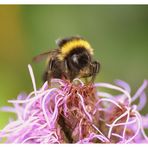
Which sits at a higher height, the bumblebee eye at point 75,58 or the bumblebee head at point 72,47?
the bumblebee head at point 72,47

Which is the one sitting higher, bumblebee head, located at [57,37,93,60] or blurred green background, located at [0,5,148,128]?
blurred green background, located at [0,5,148,128]

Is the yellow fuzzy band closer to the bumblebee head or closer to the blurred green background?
the bumblebee head

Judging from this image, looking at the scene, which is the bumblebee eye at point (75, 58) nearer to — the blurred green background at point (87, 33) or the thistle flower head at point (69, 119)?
the thistle flower head at point (69, 119)

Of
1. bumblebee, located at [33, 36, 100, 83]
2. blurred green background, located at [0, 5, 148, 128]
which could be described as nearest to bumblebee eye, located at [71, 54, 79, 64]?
bumblebee, located at [33, 36, 100, 83]

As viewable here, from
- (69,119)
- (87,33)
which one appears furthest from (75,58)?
(87,33)

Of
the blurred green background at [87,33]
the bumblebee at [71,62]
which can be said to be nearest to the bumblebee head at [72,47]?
the bumblebee at [71,62]
